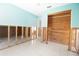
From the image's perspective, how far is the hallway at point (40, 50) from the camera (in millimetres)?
2112

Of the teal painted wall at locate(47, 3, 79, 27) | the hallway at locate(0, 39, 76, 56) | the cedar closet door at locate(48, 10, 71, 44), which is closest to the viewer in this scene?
the hallway at locate(0, 39, 76, 56)

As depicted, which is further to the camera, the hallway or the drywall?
the drywall

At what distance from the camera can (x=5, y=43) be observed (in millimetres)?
2521

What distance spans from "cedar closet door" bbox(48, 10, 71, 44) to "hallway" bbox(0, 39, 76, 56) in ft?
0.61

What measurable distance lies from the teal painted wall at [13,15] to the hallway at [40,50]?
2.08 ft

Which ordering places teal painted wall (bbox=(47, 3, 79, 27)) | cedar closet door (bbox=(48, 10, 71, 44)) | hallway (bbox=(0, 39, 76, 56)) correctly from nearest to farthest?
hallway (bbox=(0, 39, 76, 56))
teal painted wall (bbox=(47, 3, 79, 27))
cedar closet door (bbox=(48, 10, 71, 44))

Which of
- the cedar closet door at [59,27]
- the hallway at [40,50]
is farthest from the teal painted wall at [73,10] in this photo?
the hallway at [40,50]

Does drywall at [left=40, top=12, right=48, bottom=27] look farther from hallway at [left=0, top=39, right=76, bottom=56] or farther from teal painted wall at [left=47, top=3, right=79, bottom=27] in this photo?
hallway at [left=0, top=39, right=76, bottom=56]

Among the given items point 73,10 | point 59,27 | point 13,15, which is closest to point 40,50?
point 59,27

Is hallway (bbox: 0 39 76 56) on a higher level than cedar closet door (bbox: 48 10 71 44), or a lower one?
lower

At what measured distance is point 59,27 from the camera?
8.07 feet

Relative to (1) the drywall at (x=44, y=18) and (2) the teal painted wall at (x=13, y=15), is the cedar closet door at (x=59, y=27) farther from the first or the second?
(2) the teal painted wall at (x=13, y=15)

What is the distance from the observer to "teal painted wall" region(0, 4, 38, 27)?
7.22ft

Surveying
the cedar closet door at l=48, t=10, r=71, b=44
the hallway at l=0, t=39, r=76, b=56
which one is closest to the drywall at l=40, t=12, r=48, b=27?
the cedar closet door at l=48, t=10, r=71, b=44
